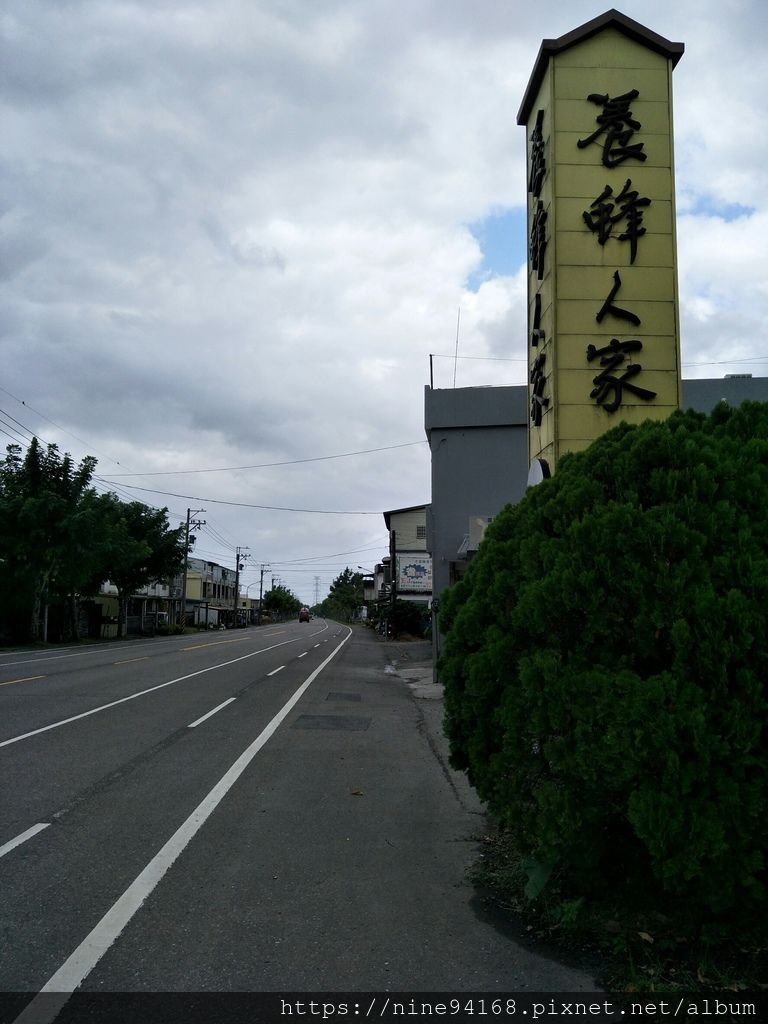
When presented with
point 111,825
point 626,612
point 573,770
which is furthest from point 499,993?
point 111,825

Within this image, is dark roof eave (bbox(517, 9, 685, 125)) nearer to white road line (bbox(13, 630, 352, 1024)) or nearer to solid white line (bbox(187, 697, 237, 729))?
white road line (bbox(13, 630, 352, 1024))

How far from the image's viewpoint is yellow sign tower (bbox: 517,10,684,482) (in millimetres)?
8781

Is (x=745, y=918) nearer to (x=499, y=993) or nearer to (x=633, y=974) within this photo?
(x=633, y=974)

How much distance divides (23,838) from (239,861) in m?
1.75

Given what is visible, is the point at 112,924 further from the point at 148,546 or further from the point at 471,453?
the point at 148,546

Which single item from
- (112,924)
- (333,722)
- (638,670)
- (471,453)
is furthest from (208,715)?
(471,453)

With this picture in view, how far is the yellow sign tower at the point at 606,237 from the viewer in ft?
28.8

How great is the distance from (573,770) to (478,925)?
131 centimetres

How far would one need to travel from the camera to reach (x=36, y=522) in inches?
1471

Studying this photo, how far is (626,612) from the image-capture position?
414 centimetres

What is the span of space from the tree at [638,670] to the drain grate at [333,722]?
25.0 ft

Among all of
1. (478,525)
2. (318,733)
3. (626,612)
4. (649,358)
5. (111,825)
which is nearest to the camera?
(626,612)

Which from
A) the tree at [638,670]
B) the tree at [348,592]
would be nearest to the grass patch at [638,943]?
the tree at [638,670]

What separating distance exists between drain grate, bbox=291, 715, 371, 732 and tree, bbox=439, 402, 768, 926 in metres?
7.62
